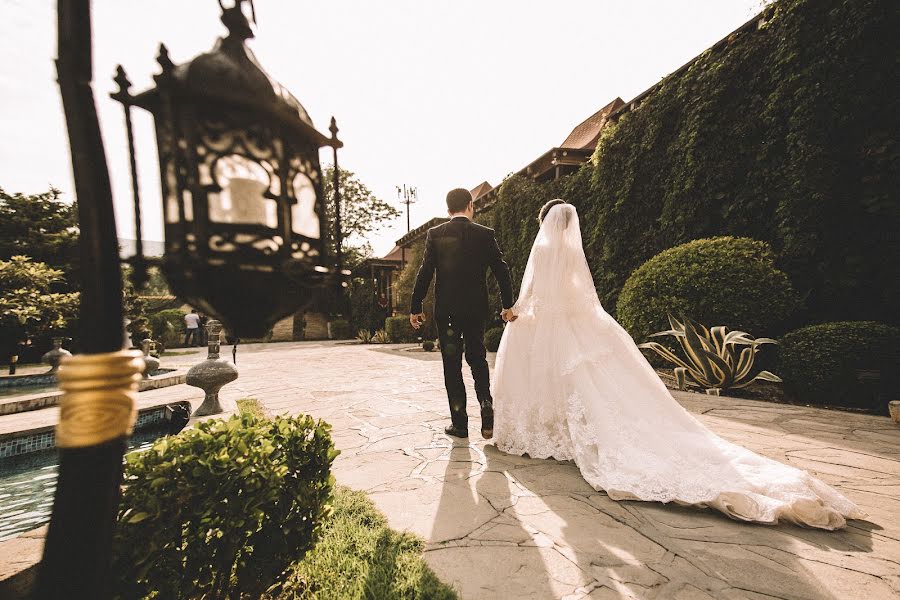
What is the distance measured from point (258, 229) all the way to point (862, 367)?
6.56 metres

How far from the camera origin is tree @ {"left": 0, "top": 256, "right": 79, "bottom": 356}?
8.77 metres

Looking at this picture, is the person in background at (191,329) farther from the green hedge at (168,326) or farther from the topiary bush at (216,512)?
the topiary bush at (216,512)

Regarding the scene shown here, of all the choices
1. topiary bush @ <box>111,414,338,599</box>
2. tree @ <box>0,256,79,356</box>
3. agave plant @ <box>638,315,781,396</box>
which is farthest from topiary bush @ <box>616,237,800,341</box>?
tree @ <box>0,256,79,356</box>

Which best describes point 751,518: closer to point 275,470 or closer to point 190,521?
point 275,470

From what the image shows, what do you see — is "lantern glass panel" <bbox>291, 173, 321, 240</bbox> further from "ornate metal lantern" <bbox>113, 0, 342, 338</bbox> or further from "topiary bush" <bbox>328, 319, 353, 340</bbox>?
"topiary bush" <bbox>328, 319, 353, 340</bbox>

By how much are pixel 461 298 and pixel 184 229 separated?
307 cm

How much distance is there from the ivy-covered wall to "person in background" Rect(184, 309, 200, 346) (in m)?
21.2

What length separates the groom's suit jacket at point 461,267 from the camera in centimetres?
382

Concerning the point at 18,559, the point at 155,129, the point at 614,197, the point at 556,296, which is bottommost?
the point at 18,559

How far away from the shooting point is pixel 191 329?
70.0ft

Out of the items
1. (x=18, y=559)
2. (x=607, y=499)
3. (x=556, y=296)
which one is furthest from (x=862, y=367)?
(x=18, y=559)

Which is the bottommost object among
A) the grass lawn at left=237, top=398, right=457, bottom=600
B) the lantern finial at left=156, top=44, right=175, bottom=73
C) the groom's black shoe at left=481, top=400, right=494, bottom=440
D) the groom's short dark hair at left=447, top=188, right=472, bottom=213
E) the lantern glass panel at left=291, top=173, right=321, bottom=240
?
the grass lawn at left=237, top=398, right=457, bottom=600

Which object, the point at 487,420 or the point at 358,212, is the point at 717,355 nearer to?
the point at 487,420

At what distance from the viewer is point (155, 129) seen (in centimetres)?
87
